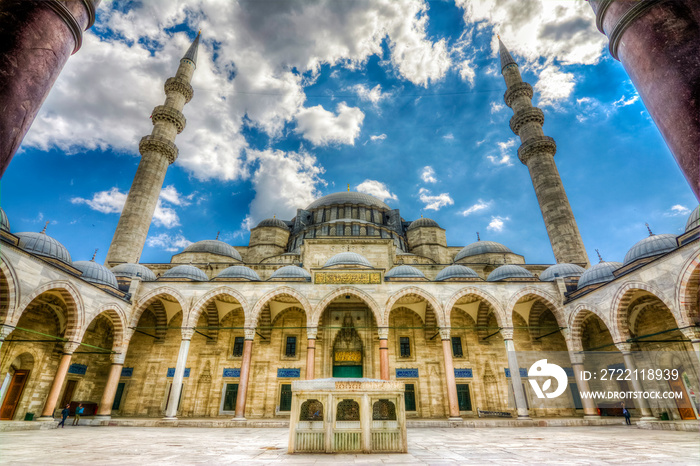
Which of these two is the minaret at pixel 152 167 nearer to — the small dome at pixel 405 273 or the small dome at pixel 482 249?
the small dome at pixel 405 273

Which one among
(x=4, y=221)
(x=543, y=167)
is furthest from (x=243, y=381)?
(x=543, y=167)

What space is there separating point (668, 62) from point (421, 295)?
513 inches

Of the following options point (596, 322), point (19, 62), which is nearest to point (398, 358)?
point (596, 322)

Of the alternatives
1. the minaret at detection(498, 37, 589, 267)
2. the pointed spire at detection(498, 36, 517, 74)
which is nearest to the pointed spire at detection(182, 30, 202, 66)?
the minaret at detection(498, 37, 589, 267)

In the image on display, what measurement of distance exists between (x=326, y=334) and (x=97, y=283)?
9.78 m

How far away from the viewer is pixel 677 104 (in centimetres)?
171

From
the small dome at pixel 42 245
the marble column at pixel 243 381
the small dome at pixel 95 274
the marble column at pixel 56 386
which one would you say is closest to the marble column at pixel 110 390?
the marble column at pixel 56 386

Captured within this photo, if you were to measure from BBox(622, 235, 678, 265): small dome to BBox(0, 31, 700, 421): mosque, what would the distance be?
0.16 feet

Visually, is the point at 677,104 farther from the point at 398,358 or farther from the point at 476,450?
the point at 398,358

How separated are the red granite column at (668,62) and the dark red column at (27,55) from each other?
327cm

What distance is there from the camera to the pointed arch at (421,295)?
14.0 m

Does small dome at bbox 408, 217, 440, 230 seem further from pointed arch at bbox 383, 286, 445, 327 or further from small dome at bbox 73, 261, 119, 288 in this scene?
small dome at bbox 73, 261, 119, 288

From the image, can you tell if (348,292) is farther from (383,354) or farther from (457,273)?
(457,273)

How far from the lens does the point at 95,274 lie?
44.0ft
